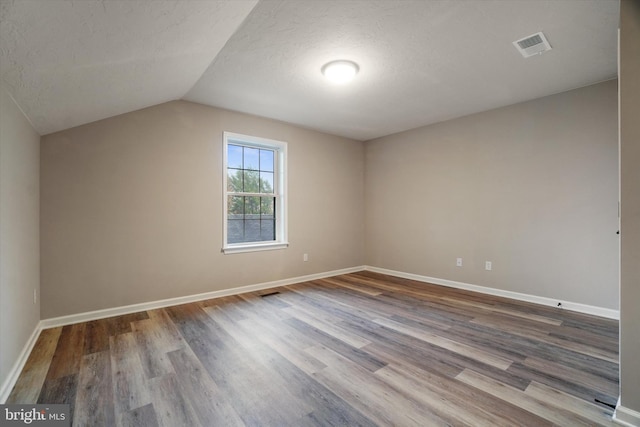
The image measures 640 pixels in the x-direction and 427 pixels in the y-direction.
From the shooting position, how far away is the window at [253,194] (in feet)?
13.7

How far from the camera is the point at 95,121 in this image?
10.2 feet

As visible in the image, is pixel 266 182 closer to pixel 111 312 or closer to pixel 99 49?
pixel 111 312

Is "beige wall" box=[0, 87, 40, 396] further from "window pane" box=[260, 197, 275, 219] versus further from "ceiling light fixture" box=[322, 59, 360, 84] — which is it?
"window pane" box=[260, 197, 275, 219]

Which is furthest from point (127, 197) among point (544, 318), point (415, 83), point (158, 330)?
point (544, 318)

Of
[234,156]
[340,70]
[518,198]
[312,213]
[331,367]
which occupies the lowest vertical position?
[331,367]

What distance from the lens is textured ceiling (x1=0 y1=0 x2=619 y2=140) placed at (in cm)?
156

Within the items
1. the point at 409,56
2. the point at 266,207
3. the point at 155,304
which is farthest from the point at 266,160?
the point at 409,56

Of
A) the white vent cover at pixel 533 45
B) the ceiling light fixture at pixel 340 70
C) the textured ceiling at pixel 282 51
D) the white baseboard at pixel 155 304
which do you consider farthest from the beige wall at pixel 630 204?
the white baseboard at pixel 155 304

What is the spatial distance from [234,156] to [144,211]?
1.44 m

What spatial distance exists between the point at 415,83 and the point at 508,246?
98.1 inches

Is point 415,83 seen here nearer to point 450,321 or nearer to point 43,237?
point 450,321

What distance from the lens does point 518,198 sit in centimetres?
375

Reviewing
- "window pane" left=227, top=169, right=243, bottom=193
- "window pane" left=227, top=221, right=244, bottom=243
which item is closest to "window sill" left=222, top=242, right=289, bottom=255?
"window pane" left=227, top=221, right=244, bottom=243

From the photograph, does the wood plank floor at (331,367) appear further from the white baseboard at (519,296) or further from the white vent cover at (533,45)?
the white vent cover at (533,45)
